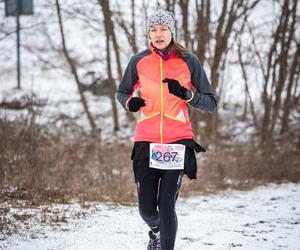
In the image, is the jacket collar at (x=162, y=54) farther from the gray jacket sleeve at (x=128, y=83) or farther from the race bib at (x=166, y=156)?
the race bib at (x=166, y=156)

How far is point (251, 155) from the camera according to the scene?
1109cm

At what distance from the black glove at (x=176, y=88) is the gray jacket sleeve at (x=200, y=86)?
0.20 meters

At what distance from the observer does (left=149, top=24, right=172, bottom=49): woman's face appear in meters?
3.76

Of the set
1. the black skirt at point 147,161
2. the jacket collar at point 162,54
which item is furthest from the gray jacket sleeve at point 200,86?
the black skirt at point 147,161

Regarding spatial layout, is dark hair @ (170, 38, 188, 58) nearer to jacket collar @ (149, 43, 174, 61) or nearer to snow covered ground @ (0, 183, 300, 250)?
jacket collar @ (149, 43, 174, 61)

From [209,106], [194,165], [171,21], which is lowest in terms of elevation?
[194,165]

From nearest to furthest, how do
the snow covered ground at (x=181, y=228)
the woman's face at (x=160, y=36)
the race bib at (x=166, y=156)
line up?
the race bib at (x=166, y=156) → the woman's face at (x=160, y=36) → the snow covered ground at (x=181, y=228)

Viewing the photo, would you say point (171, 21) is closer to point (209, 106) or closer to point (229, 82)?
point (209, 106)

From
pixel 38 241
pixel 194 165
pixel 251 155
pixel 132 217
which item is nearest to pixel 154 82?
pixel 194 165

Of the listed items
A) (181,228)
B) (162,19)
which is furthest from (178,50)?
(181,228)

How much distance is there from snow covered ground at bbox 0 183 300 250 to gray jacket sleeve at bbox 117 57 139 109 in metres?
1.36

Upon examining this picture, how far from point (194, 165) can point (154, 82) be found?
72 cm

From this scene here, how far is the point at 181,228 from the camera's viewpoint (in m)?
5.40

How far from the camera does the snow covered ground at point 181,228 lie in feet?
14.6
